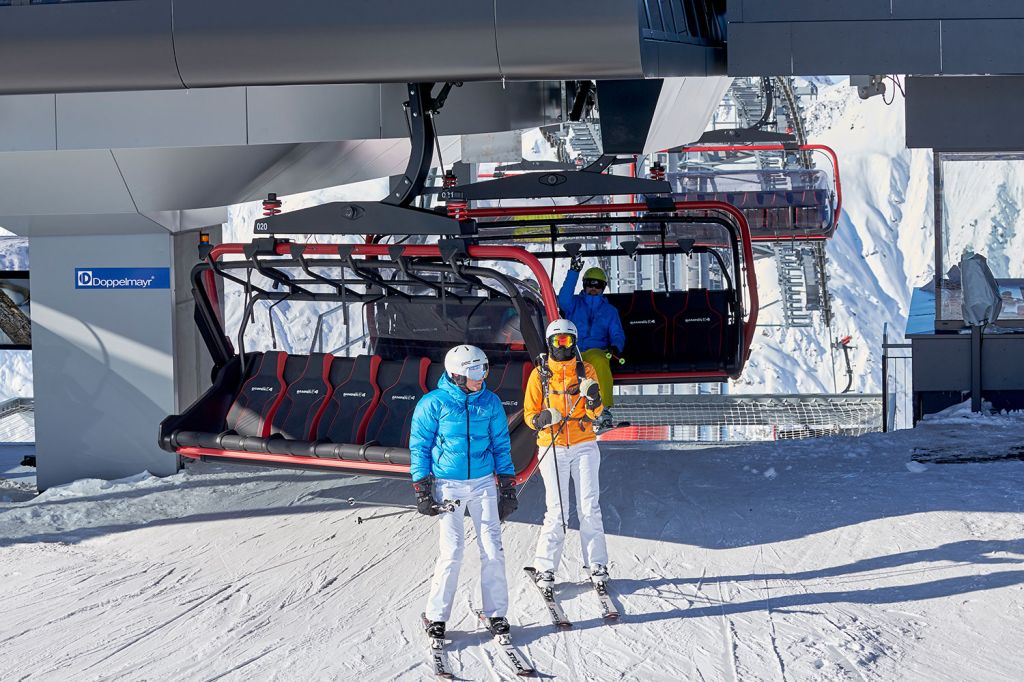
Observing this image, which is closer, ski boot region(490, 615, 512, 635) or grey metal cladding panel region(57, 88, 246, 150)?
ski boot region(490, 615, 512, 635)

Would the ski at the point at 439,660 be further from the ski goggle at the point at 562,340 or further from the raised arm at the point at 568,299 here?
the raised arm at the point at 568,299

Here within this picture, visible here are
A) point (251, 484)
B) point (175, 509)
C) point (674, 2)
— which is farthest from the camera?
point (251, 484)

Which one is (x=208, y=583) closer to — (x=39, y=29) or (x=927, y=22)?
(x=39, y=29)

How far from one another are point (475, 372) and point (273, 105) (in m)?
4.08

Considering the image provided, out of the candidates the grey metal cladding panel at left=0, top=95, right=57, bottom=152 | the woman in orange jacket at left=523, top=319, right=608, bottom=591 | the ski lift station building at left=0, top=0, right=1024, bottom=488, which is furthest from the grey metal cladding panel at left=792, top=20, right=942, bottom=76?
the grey metal cladding panel at left=0, top=95, right=57, bottom=152

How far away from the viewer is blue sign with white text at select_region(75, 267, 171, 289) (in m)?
10.7

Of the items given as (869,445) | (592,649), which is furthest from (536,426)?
(869,445)

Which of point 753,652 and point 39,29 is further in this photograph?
point 39,29

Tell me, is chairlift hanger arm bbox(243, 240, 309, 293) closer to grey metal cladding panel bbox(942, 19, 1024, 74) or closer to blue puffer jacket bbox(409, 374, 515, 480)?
blue puffer jacket bbox(409, 374, 515, 480)

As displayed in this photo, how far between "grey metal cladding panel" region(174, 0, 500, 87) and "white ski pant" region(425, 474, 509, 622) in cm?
222

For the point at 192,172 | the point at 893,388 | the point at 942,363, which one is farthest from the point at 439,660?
the point at 893,388

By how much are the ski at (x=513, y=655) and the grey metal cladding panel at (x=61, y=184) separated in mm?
5182

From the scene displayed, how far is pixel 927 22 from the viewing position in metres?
7.52

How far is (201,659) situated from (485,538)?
1.60 metres
